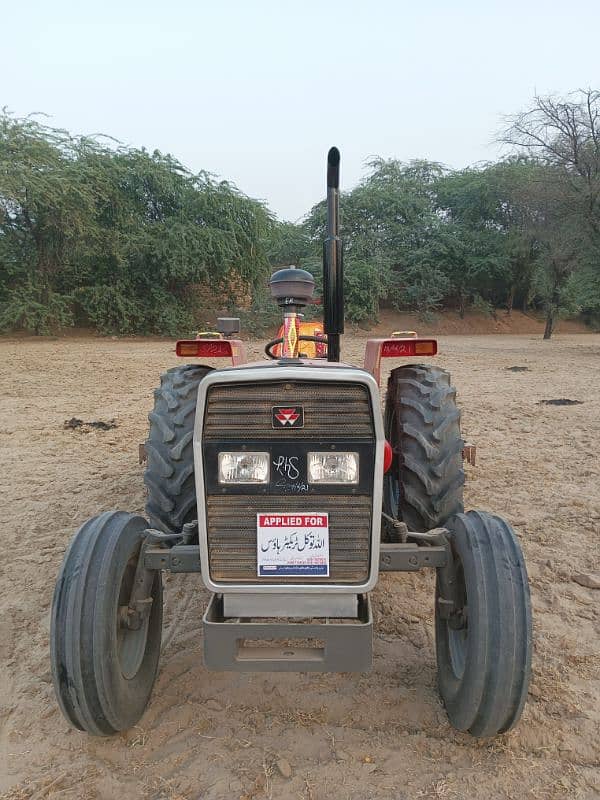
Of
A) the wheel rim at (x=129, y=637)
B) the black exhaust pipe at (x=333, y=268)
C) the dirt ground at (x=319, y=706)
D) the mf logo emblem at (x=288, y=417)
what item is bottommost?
the dirt ground at (x=319, y=706)

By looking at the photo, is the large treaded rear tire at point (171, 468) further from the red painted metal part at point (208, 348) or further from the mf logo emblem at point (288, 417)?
the mf logo emblem at point (288, 417)

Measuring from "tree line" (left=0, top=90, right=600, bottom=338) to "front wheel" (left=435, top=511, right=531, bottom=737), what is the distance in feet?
47.1

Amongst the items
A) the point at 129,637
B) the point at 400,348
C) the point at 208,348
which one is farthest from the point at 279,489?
the point at 208,348

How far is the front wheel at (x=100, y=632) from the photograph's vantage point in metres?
1.92

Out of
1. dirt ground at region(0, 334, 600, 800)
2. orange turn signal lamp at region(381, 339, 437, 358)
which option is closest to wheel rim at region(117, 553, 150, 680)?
dirt ground at region(0, 334, 600, 800)

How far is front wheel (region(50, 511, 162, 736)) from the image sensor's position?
1917 millimetres

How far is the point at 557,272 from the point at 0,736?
19.2 m

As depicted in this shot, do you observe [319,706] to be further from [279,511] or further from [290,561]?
[279,511]

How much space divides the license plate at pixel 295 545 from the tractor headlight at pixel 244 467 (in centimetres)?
13

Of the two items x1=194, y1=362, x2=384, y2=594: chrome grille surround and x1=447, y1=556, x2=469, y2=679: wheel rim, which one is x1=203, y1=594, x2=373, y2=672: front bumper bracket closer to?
x1=194, y1=362, x2=384, y2=594: chrome grille surround

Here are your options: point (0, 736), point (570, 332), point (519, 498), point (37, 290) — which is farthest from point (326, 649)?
point (570, 332)

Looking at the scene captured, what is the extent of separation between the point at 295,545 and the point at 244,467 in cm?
31

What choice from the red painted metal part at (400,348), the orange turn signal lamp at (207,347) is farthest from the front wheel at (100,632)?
→ the red painted metal part at (400,348)

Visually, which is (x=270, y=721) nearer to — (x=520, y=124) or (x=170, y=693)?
(x=170, y=693)
